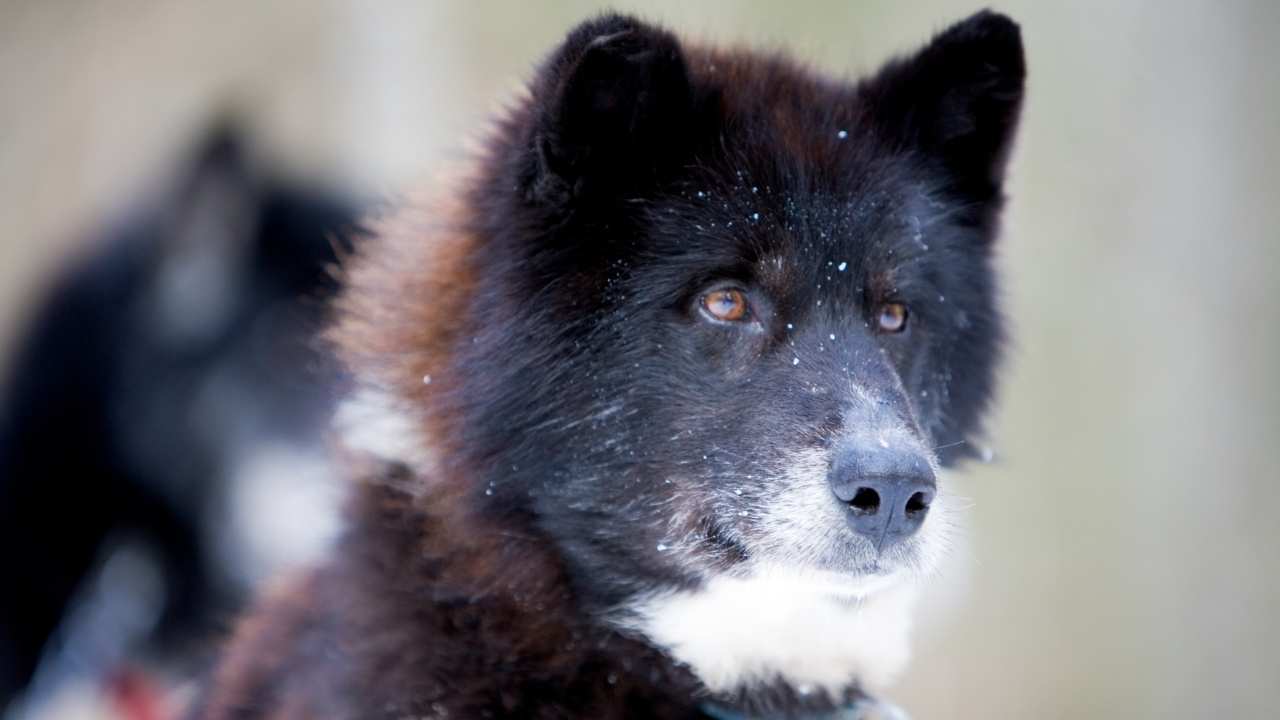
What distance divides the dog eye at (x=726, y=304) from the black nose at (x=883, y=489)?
41cm

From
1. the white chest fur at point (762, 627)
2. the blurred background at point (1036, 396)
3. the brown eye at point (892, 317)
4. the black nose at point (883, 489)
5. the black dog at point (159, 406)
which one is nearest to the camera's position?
the black nose at point (883, 489)

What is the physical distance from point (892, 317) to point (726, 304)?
412 millimetres

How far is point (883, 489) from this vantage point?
2.54 m

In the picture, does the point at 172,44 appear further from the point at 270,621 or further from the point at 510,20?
the point at 270,621

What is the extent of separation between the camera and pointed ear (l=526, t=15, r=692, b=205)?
267 cm

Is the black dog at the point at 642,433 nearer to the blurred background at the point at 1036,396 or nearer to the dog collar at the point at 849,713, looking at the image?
the dog collar at the point at 849,713

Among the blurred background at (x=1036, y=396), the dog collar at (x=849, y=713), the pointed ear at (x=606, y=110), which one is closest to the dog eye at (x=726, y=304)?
the pointed ear at (x=606, y=110)

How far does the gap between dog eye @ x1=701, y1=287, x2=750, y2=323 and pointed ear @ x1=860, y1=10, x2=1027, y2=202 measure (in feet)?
1.98

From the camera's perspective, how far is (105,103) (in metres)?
8.84

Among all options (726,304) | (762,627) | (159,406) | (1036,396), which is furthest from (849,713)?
(1036,396)

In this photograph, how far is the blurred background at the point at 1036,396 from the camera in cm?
515

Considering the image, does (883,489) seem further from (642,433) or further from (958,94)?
(958,94)

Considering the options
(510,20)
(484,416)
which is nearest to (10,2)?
(510,20)

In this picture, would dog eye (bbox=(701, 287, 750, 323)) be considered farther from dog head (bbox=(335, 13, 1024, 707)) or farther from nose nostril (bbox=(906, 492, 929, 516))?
nose nostril (bbox=(906, 492, 929, 516))
